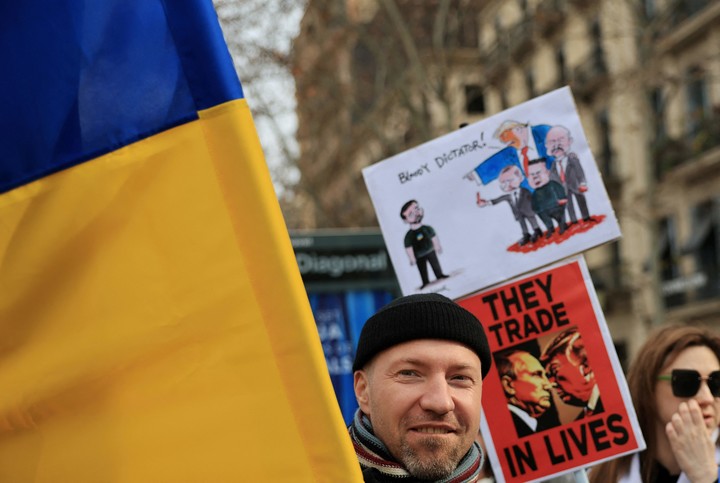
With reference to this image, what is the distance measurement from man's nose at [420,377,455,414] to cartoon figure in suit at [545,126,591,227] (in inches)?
51.4

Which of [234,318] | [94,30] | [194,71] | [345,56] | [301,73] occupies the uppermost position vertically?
[345,56]

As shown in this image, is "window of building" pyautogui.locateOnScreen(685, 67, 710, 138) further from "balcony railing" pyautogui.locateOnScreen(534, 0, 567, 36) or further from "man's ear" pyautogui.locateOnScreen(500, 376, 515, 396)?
"man's ear" pyautogui.locateOnScreen(500, 376, 515, 396)

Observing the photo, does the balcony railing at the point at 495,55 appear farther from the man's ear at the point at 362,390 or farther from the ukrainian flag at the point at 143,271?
the ukrainian flag at the point at 143,271

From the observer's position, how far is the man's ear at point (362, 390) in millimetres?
2098

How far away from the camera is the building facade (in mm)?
14922

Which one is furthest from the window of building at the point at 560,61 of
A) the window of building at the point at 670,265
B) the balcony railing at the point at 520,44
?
the window of building at the point at 670,265

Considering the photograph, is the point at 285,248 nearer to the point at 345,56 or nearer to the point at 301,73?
the point at 301,73

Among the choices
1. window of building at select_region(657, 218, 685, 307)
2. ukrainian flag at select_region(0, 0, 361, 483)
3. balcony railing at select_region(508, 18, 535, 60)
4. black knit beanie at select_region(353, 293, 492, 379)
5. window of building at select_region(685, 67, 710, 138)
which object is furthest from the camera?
balcony railing at select_region(508, 18, 535, 60)

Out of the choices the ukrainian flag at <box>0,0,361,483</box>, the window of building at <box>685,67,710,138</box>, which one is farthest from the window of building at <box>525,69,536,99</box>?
the ukrainian flag at <box>0,0,361,483</box>

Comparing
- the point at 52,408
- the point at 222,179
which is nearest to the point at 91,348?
the point at 52,408

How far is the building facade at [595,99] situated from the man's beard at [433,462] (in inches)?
458

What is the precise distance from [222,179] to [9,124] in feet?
1.32

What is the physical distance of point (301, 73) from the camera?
45.2 feet

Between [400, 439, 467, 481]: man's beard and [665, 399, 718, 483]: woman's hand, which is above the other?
[400, 439, 467, 481]: man's beard
